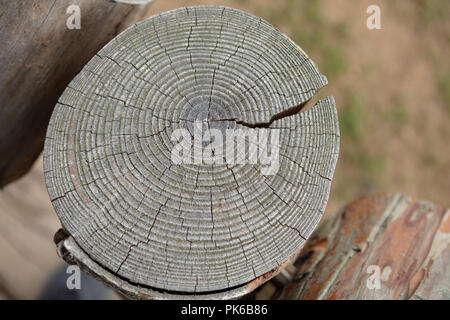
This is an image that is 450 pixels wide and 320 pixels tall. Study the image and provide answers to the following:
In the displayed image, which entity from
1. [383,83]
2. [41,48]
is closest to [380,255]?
[41,48]

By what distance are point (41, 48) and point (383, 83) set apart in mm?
3608

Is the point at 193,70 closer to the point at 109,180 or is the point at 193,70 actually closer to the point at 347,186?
the point at 109,180

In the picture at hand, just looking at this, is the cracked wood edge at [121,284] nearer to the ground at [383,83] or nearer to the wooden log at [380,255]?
the wooden log at [380,255]

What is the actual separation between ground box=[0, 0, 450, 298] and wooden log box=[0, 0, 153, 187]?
246cm

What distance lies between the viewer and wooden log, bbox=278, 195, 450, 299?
208 centimetres

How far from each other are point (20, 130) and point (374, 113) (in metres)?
3.39

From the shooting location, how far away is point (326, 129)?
5.46 ft

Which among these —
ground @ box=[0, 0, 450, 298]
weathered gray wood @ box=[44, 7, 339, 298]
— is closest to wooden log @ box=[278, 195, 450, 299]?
weathered gray wood @ box=[44, 7, 339, 298]

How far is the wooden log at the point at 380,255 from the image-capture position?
208 cm

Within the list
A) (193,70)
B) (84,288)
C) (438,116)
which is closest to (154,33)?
(193,70)

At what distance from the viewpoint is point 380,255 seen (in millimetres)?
2201

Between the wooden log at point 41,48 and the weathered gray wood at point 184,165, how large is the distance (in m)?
0.35

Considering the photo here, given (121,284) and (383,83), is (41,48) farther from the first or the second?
(383,83)

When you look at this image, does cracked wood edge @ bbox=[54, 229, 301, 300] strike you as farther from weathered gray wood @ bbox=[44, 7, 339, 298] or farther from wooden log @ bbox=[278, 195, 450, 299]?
wooden log @ bbox=[278, 195, 450, 299]
